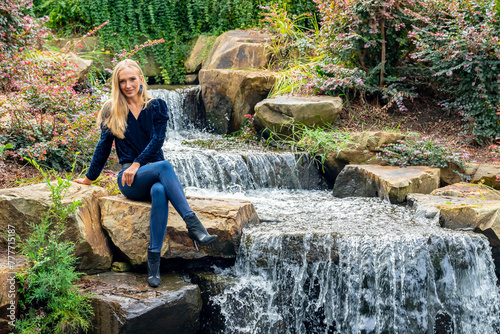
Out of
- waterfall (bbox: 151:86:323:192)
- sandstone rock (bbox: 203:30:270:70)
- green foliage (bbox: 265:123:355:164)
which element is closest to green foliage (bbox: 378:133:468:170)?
green foliage (bbox: 265:123:355:164)

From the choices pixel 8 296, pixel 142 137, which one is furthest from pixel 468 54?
pixel 8 296

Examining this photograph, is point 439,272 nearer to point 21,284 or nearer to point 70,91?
point 21,284

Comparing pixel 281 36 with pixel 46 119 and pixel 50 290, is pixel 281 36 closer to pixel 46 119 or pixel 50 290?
pixel 46 119

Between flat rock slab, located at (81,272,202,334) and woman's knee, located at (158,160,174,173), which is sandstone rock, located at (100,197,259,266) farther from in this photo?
woman's knee, located at (158,160,174,173)

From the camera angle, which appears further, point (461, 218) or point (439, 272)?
point (461, 218)

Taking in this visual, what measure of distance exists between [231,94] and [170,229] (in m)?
4.51

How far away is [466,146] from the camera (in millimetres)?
6098

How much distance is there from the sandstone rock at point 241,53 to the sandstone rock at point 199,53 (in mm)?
835

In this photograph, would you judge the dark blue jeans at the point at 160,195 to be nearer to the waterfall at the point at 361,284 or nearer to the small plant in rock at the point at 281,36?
the waterfall at the point at 361,284

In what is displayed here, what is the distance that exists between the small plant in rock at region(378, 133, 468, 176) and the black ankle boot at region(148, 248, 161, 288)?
11.3 ft

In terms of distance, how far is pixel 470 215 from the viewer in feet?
13.0

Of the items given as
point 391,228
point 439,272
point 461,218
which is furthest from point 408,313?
point 461,218

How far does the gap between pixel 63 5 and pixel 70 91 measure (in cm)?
591

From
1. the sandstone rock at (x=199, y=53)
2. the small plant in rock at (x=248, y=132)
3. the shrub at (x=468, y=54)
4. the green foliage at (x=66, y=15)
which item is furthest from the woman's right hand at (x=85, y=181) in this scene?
the green foliage at (x=66, y=15)
